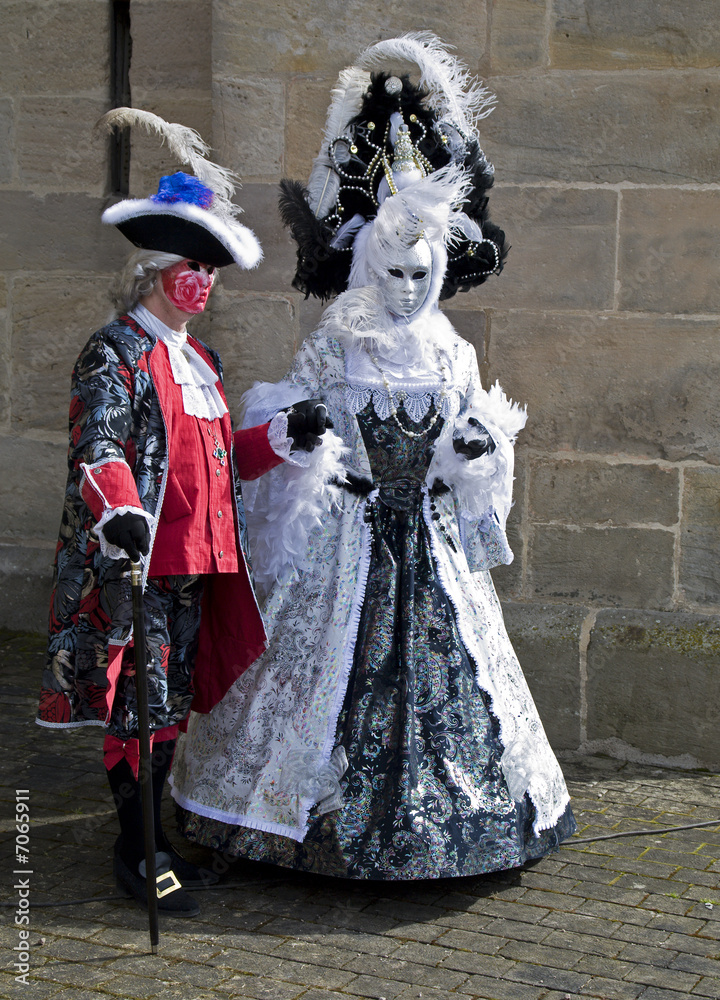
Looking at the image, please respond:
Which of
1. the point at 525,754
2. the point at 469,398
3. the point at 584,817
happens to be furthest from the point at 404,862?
the point at 469,398

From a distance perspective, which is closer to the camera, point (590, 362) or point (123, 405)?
point (123, 405)

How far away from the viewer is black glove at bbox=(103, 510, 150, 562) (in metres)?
2.54

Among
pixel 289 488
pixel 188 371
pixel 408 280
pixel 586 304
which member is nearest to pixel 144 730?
pixel 289 488

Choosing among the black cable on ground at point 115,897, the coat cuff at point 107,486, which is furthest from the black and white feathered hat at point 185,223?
the black cable on ground at point 115,897

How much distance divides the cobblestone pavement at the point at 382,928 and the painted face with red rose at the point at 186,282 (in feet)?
5.05

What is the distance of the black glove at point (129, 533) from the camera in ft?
8.35

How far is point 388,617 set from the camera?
10.1 ft

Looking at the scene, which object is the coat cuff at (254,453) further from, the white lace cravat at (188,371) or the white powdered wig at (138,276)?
the white powdered wig at (138,276)

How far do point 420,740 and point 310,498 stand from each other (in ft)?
2.40

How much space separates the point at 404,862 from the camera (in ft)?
9.36

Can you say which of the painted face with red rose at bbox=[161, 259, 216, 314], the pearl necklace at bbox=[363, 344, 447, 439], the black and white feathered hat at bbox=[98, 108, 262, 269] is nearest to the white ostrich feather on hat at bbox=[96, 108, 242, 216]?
the black and white feathered hat at bbox=[98, 108, 262, 269]

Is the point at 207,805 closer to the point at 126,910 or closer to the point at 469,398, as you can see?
the point at 126,910

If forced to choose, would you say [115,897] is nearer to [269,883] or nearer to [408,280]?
[269,883]

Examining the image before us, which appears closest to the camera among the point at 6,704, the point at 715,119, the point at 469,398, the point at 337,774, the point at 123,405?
the point at 123,405
